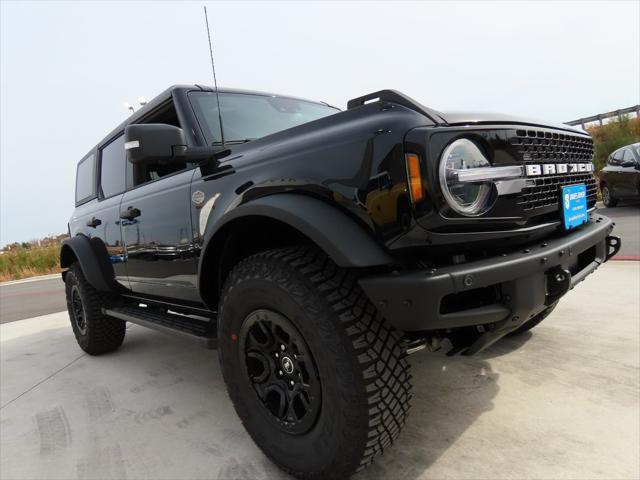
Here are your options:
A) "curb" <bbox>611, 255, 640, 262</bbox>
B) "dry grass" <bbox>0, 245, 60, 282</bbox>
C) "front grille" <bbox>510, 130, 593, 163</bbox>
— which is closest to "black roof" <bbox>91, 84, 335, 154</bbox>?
Answer: "front grille" <bbox>510, 130, 593, 163</bbox>

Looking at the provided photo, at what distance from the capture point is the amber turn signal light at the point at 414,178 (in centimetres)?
142

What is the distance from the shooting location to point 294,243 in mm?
2006

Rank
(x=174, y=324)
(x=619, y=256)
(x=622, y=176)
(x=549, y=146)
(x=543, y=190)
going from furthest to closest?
1. (x=622, y=176)
2. (x=619, y=256)
3. (x=174, y=324)
4. (x=549, y=146)
5. (x=543, y=190)

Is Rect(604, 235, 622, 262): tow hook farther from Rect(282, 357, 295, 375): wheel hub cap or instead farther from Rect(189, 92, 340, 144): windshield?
Rect(189, 92, 340, 144): windshield

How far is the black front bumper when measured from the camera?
137 centimetres

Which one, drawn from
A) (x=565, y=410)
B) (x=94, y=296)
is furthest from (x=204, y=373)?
(x=565, y=410)

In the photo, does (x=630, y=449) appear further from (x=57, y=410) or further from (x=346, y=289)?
(x=57, y=410)

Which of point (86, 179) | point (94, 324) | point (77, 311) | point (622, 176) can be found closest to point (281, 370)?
point (94, 324)

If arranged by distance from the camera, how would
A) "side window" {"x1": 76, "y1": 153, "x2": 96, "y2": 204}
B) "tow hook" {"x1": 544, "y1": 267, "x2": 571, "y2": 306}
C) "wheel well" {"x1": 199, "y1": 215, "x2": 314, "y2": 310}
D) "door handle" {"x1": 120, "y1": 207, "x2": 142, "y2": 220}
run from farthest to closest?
"side window" {"x1": 76, "y1": 153, "x2": 96, "y2": 204}, "door handle" {"x1": 120, "y1": 207, "x2": 142, "y2": 220}, "wheel well" {"x1": 199, "y1": 215, "x2": 314, "y2": 310}, "tow hook" {"x1": 544, "y1": 267, "x2": 571, "y2": 306}

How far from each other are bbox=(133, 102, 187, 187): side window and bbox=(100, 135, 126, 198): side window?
13.4 inches

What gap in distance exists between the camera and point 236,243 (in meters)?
2.15

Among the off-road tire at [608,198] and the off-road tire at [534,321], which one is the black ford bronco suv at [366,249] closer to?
the off-road tire at [534,321]

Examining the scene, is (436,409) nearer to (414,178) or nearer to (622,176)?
(414,178)

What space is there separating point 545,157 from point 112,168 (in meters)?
3.42
